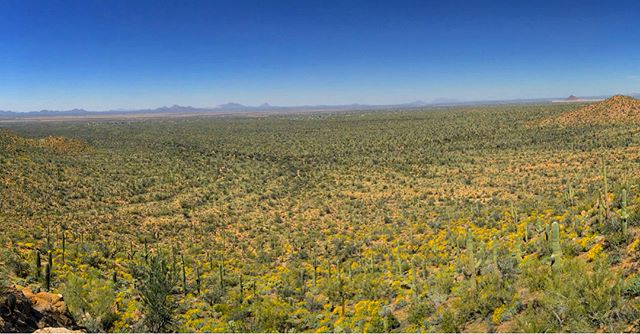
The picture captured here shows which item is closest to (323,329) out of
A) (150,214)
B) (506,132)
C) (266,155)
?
(150,214)

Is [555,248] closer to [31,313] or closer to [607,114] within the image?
[31,313]

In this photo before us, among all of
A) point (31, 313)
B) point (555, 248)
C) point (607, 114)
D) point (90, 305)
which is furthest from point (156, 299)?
point (607, 114)

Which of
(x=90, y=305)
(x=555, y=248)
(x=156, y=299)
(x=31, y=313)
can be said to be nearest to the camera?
(x=31, y=313)

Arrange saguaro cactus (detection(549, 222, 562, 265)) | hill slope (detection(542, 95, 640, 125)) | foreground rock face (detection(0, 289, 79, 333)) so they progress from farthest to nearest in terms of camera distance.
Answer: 1. hill slope (detection(542, 95, 640, 125))
2. saguaro cactus (detection(549, 222, 562, 265))
3. foreground rock face (detection(0, 289, 79, 333))

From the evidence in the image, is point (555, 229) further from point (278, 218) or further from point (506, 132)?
point (506, 132)

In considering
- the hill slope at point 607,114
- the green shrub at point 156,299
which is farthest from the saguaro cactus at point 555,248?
the hill slope at point 607,114

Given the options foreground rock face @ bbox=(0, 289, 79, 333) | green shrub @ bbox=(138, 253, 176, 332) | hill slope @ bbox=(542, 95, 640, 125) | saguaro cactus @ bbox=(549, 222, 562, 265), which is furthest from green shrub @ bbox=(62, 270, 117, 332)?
hill slope @ bbox=(542, 95, 640, 125)

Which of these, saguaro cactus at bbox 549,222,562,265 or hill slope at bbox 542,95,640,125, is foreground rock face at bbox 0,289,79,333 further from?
hill slope at bbox 542,95,640,125
